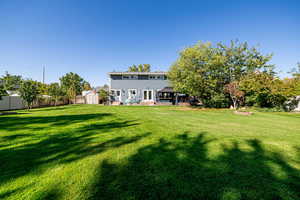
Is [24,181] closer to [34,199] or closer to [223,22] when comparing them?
[34,199]

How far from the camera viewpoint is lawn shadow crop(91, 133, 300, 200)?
1.59 meters

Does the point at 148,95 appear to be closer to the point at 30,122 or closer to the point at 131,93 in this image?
the point at 131,93

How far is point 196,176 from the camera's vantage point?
1961 mm

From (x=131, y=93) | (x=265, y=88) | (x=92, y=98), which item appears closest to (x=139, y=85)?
(x=131, y=93)

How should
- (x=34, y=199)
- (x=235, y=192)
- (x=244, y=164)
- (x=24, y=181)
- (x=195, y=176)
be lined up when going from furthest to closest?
(x=244, y=164) < (x=195, y=176) < (x=24, y=181) < (x=235, y=192) < (x=34, y=199)

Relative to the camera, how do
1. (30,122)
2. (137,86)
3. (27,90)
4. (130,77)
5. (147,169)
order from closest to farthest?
(147,169), (30,122), (27,90), (137,86), (130,77)

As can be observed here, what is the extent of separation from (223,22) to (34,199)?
20.6 m

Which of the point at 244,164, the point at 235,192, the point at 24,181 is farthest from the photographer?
the point at 244,164

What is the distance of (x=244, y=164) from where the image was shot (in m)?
2.36

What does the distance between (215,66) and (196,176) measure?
13.9 meters

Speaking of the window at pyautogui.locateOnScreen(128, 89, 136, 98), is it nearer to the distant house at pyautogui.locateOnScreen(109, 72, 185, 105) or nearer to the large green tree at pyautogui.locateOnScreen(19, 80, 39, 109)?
the distant house at pyautogui.locateOnScreen(109, 72, 185, 105)

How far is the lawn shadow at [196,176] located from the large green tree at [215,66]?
37.2ft

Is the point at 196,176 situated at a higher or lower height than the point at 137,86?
lower

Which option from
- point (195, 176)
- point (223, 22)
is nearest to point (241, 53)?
point (223, 22)
